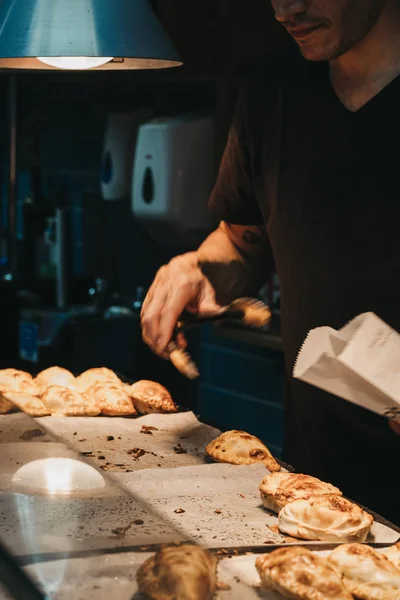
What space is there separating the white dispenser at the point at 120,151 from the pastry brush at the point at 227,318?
115 inches

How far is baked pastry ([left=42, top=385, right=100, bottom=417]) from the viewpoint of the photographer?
7.61 ft

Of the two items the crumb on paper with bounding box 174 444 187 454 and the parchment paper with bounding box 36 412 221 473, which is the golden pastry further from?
the crumb on paper with bounding box 174 444 187 454

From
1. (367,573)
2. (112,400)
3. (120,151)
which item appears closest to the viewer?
(367,573)

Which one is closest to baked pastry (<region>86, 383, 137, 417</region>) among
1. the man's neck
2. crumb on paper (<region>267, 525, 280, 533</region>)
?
crumb on paper (<region>267, 525, 280, 533</region>)

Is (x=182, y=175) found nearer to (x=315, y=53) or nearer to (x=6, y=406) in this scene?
(x=315, y=53)

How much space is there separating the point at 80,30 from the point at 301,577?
1239 millimetres

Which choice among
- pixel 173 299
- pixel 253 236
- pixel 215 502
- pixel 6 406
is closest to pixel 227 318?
pixel 173 299

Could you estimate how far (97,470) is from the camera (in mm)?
1623

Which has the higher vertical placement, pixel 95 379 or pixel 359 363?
pixel 359 363

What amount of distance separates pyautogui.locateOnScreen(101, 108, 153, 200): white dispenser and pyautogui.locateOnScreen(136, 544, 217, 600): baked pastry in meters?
4.13

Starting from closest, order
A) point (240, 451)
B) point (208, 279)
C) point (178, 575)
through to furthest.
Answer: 1. point (178, 575)
2. point (240, 451)
3. point (208, 279)

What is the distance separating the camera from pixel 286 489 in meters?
1.72

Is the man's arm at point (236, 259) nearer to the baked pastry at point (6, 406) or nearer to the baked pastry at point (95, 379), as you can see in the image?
the baked pastry at point (95, 379)

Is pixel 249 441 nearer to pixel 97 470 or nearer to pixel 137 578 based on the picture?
pixel 97 470
